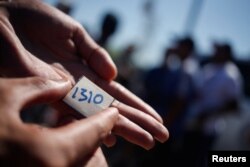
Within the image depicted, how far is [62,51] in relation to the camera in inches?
106

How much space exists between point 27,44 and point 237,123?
4963 millimetres

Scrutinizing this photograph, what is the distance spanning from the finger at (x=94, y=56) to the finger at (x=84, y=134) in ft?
2.80

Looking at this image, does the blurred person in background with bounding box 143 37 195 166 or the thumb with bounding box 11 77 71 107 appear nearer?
the thumb with bounding box 11 77 71 107

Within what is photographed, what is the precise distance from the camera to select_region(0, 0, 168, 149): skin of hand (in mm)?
2268

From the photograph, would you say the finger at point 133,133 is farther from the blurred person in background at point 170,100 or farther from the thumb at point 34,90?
the blurred person in background at point 170,100

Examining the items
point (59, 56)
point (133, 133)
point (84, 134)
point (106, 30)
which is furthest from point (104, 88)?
point (106, 30)

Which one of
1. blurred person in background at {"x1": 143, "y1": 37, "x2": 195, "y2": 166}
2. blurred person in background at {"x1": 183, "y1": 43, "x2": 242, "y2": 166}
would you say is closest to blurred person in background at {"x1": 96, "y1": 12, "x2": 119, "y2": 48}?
blurred person in background at {"x1": 143, "y1": 37, "x2": 195, "y2": 166}

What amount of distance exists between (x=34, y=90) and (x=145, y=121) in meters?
0.78

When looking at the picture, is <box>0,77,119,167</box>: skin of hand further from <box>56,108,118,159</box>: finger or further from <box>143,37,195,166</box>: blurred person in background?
<box>143,37,195,166</box>: blurred person in background

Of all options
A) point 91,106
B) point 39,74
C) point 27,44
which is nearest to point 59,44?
point 27,44

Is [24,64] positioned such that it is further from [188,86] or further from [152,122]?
[188,86]

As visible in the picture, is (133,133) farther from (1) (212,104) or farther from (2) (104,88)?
(1) (212,104)

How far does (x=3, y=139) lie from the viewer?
1.32 m

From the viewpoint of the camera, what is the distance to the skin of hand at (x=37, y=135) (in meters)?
1.30
